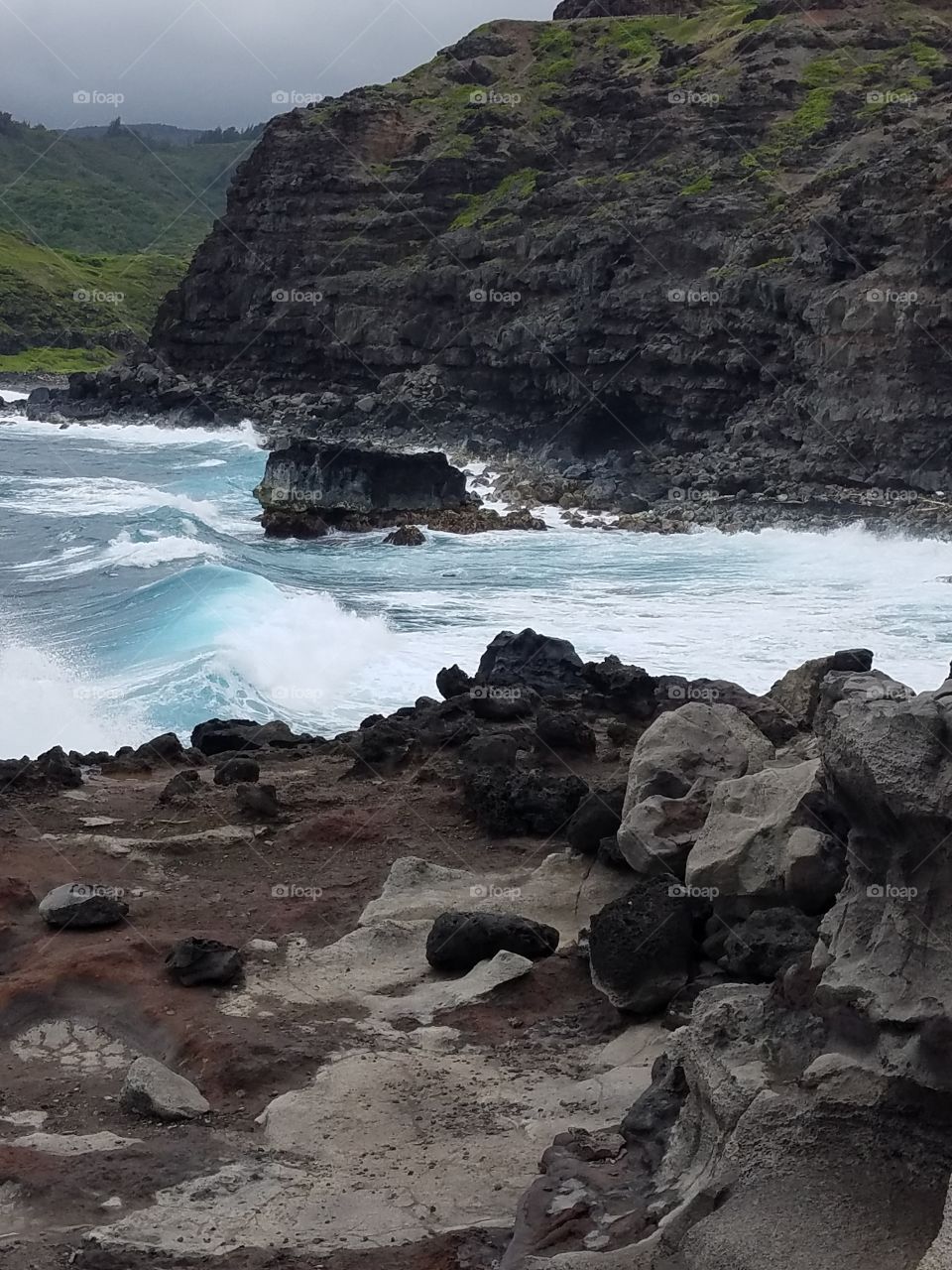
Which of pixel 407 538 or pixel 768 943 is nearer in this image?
pixel 768 943

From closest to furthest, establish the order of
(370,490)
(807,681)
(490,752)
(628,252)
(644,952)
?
1. (644,952)
2. (490,752)
3. (807,681)
4. (370,490)
5. (628,252)

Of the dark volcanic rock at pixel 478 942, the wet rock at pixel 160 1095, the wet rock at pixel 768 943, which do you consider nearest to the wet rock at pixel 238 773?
the dark volcanic rock at pixel 478 942

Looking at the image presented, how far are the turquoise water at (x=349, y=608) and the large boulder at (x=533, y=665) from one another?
187 cm

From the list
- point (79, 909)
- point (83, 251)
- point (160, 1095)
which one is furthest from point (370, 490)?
point (83, 251)

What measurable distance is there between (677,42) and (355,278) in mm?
18885

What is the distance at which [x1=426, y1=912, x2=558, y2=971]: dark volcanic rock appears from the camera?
30.3 feet

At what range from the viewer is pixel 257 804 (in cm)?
1248

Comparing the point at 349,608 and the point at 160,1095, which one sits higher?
the point at 349,608

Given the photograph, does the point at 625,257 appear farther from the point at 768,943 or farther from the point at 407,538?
the point at 768,943

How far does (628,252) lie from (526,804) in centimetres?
3868

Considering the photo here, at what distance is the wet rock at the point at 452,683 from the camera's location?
16.8 meters

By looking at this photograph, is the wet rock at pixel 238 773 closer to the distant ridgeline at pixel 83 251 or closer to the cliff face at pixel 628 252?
the cliff face at pixel 628 252

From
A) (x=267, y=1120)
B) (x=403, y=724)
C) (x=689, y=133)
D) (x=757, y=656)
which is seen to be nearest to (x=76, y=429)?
(x=689, y=133)

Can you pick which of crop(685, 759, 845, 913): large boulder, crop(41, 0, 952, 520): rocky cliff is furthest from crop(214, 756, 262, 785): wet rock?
crop(41, 0, 952, 520): rocky cliff
